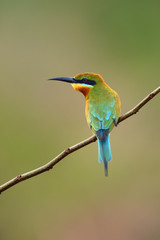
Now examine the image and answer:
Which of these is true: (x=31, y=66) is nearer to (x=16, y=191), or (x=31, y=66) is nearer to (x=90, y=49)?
(x=90, y=49)

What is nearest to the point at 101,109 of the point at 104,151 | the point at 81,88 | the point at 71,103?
the point at 81,88

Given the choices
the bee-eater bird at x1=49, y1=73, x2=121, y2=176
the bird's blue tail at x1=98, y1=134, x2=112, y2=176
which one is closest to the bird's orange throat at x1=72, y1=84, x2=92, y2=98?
the bee-eater bird at x1=49, y1=73, x2=121, y2=176

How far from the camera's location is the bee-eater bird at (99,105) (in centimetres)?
248

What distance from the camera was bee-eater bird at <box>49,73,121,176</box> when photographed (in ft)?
8.13

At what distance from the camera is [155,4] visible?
6.50 m

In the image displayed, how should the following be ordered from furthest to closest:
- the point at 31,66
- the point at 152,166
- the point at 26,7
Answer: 1. the point at 26,7
2. the point at 31,66
3. the point at 152,166

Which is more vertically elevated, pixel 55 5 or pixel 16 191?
pixel 55 5

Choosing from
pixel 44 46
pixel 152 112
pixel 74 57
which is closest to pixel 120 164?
pixel 152 112

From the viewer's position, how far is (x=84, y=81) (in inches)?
108

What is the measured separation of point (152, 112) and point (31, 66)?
195 cm

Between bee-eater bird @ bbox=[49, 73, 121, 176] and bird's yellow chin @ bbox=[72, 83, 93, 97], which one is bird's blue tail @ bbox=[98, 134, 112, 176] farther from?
bird's yellow chin @ bbox=[72, 83, 93, 97]

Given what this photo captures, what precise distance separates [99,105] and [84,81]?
209 mm

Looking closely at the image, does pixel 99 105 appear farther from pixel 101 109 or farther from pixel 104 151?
pixel 104 151

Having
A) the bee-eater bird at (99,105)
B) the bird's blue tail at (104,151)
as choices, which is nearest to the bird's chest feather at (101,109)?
the bee-eater bird at (99,105)
